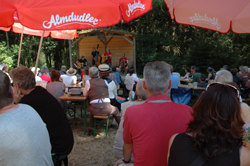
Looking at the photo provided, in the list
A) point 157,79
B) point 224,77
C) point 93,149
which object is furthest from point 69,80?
point 157,79

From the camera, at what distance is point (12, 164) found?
1440mm

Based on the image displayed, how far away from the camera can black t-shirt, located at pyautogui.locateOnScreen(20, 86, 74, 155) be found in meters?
2.21

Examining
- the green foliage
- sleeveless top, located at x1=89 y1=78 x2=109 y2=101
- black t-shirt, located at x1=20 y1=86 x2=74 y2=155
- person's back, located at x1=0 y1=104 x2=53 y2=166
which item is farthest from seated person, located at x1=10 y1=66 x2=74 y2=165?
the green foliage

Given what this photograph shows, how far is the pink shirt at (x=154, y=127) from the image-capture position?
59.1 inches

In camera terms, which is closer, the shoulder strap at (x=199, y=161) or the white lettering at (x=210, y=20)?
the shoulder strap at (x=199, y=161)

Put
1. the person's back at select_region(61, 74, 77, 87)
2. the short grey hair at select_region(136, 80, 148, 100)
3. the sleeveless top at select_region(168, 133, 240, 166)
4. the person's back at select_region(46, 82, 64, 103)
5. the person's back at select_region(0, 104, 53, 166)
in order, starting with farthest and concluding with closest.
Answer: the person's back at select_region(61, 74, 77, 87) < the person's back at select_region(46, 82, 64, 103) < the short grey hair at select_region(136, 80, 148, 100) < the person's back at select_region(0, 104, 53, 166) < the sleeveless top at select_region(168, 133, 240, 166)

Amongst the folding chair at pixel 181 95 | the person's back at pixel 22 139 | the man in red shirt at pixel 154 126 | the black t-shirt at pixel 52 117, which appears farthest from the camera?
the folding chair at pixel 181 95

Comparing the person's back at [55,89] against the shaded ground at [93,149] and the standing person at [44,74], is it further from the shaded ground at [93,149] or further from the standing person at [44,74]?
the standing person at [44,74]

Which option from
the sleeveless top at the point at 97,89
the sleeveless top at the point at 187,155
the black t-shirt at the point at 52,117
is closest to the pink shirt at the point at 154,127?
Answer: the sleeveless top at the point at 187,155

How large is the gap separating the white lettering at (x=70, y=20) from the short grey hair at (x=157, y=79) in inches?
52.4

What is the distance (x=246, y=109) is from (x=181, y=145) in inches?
55.4

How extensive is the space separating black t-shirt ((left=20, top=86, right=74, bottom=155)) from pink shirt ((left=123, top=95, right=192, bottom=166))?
107cm

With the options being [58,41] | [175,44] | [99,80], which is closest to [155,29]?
[175,44]

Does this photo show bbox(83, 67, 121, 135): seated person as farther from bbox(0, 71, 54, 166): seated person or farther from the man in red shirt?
the man in red shirt
